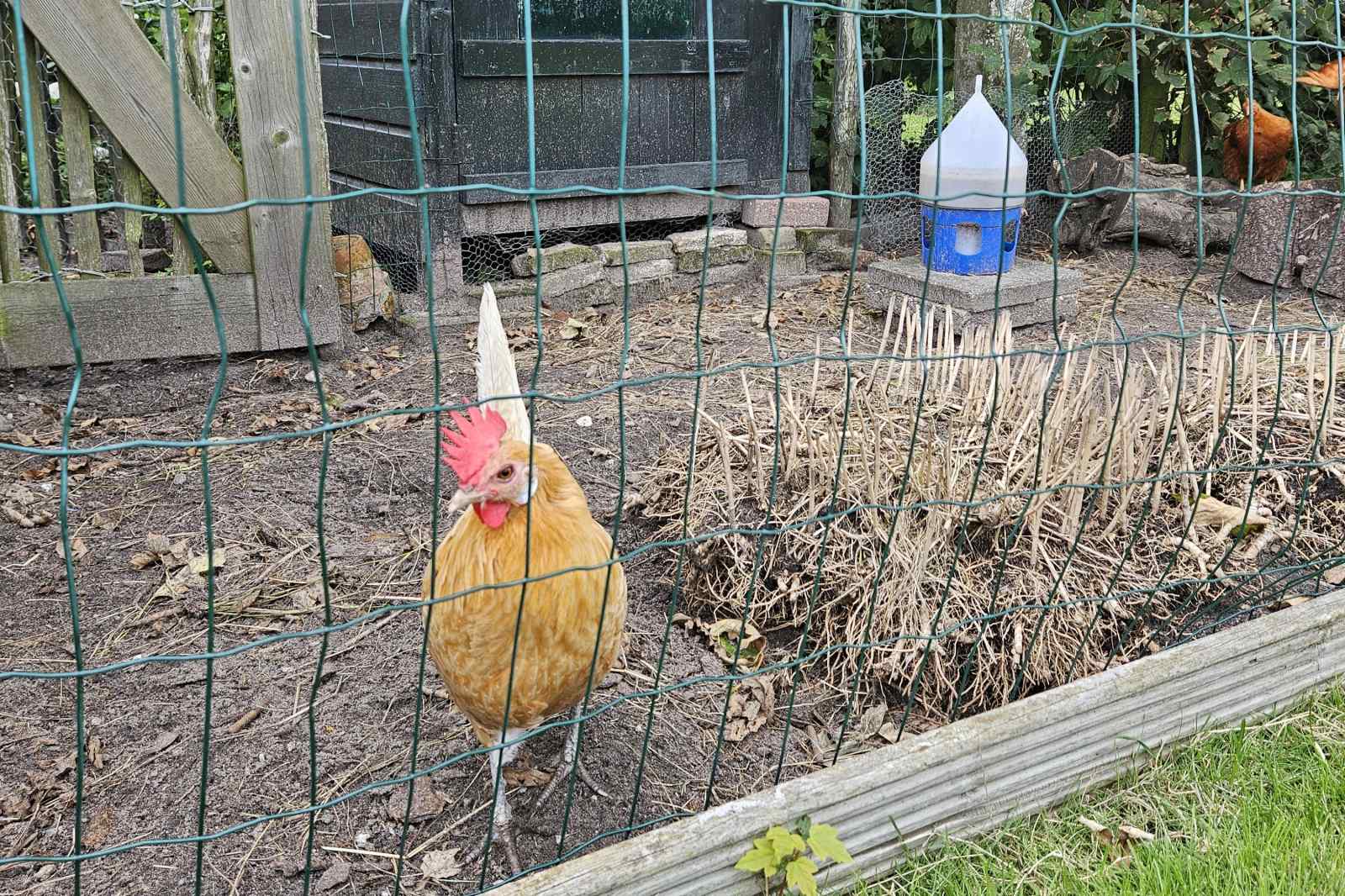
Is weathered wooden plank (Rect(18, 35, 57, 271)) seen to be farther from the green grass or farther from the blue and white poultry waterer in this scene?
the blue and white poultry waterer

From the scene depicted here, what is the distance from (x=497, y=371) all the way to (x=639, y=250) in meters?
3.74

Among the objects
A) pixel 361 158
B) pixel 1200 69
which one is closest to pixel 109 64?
pixel 361 158

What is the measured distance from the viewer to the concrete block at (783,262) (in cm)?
680

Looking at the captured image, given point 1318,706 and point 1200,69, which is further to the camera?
point 1200,69

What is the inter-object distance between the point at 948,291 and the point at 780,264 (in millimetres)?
1436

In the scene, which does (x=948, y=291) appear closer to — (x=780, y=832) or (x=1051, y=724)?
(x=1051, y=724)

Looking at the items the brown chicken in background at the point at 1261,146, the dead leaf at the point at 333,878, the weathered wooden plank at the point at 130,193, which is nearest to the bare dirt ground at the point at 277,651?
the dead leaf at the point at 333,878

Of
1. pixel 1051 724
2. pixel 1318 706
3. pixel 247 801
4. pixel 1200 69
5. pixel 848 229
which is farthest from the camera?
pixel 1200 69

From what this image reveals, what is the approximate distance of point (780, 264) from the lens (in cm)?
680

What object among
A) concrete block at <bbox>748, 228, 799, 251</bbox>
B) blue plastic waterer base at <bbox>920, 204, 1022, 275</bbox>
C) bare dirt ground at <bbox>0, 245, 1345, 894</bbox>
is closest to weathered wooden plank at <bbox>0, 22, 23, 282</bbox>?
bare dirt ground at <bbox>0, 245, 1345, 894</bbox>

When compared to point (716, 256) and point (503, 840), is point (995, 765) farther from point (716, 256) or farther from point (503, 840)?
point (716, 256)

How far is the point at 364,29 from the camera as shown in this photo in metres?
6.24

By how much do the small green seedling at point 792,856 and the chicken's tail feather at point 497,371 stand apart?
42.9 inches

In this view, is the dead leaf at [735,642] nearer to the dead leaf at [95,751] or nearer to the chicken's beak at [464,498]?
the chicken's beak at [464,498]
